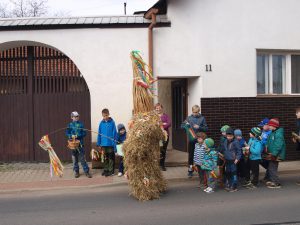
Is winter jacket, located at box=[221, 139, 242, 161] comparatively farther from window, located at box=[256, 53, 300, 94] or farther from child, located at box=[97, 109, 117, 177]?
window, located at box=[256, 53, 300, 94]

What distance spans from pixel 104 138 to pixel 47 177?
5.48 feet

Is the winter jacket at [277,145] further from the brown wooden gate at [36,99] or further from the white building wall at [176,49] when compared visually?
the brown wooden gate at [36,99]

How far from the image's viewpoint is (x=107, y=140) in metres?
9.12

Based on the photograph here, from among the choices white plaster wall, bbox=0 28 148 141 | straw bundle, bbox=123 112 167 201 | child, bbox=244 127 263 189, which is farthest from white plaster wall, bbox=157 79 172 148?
straw bundle, bbox=123 112 167 201

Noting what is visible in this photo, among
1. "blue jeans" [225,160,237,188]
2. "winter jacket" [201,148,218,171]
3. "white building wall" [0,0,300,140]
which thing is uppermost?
"white building wall" [0,0,300,140]

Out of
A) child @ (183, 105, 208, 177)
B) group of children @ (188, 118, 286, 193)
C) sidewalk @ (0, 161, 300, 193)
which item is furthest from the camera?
child @ (183, 105, 208, 177)

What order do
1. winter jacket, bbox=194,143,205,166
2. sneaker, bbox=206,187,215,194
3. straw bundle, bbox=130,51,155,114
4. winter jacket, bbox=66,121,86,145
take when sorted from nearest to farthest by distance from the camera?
straw bundle, bbox=130,51,155,114 < sneaker, bbox=206,187,215,194 < winter jacket, bbox=194,143,205,166 < winter jacket, bbox=66,121,86,145

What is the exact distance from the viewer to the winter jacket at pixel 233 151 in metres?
7.80

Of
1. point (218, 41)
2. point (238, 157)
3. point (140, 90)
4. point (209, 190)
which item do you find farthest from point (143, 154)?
point (218, 41)

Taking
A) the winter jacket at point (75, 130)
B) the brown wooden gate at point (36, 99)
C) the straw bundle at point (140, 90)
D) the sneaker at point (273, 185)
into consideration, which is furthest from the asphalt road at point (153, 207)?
the brown wooden gate at point (36, 99)

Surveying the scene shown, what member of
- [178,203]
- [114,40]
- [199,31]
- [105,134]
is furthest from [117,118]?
[178,203]

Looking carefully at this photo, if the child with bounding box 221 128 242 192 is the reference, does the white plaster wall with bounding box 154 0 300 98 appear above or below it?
above

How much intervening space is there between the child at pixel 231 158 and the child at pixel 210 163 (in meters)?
0.28

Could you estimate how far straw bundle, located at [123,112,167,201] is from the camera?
272 inches
